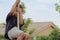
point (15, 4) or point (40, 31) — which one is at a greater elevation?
point (15, 4)

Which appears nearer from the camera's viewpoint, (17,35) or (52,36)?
(17,35)

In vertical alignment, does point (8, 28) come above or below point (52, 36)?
above

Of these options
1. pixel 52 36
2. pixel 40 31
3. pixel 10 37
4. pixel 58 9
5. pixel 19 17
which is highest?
pixel 19 17

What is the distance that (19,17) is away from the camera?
13.9 feet

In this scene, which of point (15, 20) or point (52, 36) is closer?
point (15, 20)

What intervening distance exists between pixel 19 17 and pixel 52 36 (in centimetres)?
1242

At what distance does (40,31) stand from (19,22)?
23.7 meters

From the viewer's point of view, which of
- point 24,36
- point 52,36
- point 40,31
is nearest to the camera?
point 24,36

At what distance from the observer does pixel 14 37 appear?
4164 mm

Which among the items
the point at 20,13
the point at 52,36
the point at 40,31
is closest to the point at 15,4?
the point at 20,13

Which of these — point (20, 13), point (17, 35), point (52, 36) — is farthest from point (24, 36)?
point (52, 36)

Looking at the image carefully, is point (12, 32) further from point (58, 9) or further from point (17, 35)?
point (58, 9)

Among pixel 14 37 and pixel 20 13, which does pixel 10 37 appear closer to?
pixel 14 37

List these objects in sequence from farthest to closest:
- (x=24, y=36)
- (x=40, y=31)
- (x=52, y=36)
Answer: (x=40, y=31) → (x=52, y=36) → (x=24, y=36)
